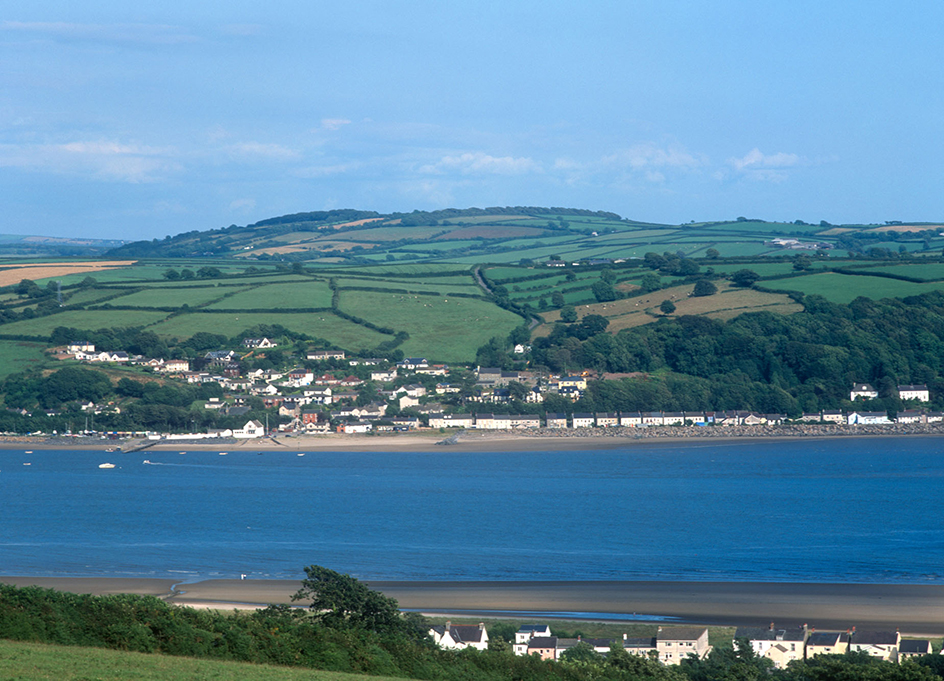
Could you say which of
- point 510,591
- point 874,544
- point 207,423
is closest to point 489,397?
point 207,423

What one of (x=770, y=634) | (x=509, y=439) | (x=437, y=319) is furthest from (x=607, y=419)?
(x=770, y=634)

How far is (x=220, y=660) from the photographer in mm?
12438

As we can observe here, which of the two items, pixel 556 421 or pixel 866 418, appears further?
pixel 866 418

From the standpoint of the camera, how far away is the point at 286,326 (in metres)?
81.9

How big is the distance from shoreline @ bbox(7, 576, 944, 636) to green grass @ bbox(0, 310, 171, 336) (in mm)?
55447

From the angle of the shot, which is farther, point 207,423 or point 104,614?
point 207,423

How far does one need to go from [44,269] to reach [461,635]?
301ft

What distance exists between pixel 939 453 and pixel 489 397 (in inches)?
1066

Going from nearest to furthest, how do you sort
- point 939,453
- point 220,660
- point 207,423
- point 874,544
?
point 220,660 < point 874,544 < point 939,453 < point 207,423

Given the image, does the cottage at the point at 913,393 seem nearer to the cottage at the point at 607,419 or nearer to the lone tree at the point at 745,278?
the lone tree at the point at 745,278

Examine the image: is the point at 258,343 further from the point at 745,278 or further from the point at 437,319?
the point at 745,278

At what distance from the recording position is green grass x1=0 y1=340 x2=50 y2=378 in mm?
68812

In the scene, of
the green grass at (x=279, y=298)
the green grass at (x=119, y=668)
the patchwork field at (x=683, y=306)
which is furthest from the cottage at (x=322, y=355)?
the green grass at (x=119, y=668)

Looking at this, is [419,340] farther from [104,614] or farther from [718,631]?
[104,614]
